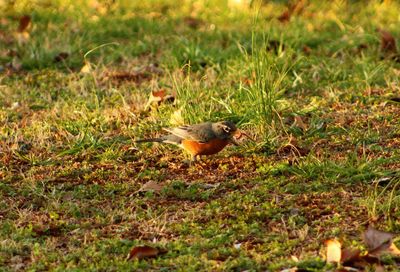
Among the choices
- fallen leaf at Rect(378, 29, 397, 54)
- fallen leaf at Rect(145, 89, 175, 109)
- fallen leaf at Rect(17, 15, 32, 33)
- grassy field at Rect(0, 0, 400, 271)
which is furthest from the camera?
fallen leaf at Rect(17, 15, 32, 33)

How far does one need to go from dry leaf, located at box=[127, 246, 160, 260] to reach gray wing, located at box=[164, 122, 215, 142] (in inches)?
52.0

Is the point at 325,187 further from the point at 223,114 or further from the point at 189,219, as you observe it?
the point at 223,114

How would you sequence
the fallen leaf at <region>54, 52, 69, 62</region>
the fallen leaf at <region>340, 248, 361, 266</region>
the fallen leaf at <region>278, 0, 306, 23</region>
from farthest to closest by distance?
the fallen leaf at <region>278, 0, 306, 23</region>
the fallen leaf at <region>54, 52, 69, 62</region>
the fallen leaf at <region>340, 248, 361, 266</region>

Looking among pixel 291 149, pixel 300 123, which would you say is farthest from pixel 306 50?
pixel 291 149

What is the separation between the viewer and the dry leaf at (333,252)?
4.05m

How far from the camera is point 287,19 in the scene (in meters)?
9.49

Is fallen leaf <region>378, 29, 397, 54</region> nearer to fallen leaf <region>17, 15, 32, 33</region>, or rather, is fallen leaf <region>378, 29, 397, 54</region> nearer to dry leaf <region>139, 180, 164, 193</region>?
dry leaf <region>139, 180, 164, 193</region>

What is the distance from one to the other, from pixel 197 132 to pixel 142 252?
1413mm

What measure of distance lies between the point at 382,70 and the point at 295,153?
7.02ft

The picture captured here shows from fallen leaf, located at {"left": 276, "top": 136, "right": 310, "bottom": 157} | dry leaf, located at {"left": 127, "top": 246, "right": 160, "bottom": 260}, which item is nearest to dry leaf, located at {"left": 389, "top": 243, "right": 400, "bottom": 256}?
dry leaf, located at {"left": 127, "top": 246, "right": 160, "bottom": 260}

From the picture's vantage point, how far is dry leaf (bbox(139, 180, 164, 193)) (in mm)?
5137

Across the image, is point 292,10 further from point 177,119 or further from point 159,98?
point 177,119

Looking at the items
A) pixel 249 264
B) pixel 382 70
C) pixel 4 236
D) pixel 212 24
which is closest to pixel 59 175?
pixel 4 236

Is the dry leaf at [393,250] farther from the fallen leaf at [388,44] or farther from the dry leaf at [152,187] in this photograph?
the fallen leaf at [388,44]
